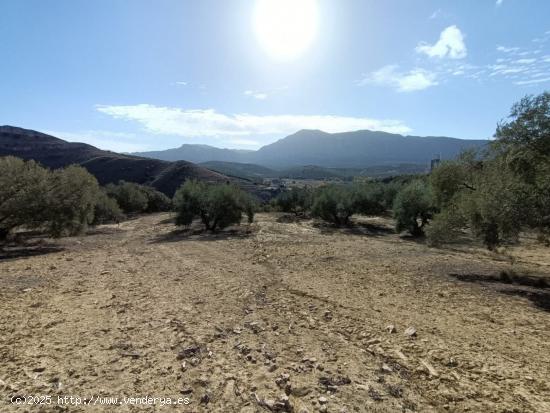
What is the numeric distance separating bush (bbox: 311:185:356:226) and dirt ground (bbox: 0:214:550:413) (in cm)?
2897

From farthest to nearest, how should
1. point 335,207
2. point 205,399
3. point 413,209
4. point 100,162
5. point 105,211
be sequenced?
point 100,162 < point 335,207 < point 105,211 < point 413,209 < point 205,399

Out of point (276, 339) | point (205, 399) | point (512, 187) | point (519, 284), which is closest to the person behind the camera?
point (205, 399)

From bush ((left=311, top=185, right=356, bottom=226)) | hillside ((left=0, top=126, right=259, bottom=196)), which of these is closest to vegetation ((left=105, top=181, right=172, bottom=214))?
bush ((left=311, top=185, right=356, bottom=226))

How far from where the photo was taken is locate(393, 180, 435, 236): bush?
31670 mm

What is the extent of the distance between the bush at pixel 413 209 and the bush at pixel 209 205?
46.7ft

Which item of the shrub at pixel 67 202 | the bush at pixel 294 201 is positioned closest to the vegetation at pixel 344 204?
the bush at pixel 294 201

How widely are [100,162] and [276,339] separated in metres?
124

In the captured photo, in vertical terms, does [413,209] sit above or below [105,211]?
above

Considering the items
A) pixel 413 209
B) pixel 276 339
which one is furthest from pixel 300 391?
pixel 413 209

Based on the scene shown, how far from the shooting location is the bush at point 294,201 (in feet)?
195

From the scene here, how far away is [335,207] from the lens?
4362 centimetres

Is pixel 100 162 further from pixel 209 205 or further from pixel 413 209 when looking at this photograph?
pixel 413 209

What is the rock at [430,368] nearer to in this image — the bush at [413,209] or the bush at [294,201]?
the bush at [413,209]

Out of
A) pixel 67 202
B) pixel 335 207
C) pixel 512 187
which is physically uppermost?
pixel 512 187
